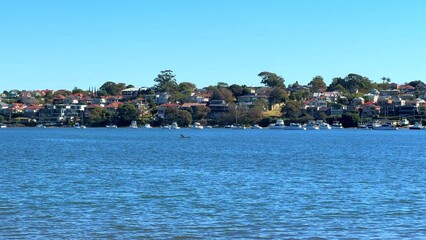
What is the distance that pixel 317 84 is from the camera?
623ft

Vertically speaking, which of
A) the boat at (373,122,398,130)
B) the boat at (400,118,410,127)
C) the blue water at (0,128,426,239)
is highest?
the boat at (400,118,410,127)

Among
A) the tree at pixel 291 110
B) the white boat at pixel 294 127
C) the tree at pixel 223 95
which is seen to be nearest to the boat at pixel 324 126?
the white boat at pixel 294 127

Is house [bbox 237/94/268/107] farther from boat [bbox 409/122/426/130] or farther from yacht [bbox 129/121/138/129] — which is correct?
boat [bbox 409/122/426/130]

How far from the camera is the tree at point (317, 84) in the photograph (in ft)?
619

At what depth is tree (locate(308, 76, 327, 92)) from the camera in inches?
7426

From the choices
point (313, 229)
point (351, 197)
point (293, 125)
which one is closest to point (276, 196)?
point (351, 197)

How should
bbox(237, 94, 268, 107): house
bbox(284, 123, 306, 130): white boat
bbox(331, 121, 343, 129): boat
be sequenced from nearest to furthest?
bbox(284, 123, 306, 130): white boat < bbox(331, 121, 343, 129): boat < bbox(237, 94, 268, 107): house

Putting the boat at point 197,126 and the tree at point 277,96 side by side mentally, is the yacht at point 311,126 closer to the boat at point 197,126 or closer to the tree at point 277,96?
the boat at point 197,126

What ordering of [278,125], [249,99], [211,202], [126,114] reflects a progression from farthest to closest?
[249,99] < [126,114] < [278,125] < [211,202]

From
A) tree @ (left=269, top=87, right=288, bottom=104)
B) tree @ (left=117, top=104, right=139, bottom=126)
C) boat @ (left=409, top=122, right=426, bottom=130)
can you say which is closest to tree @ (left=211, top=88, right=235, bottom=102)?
tree @ (left=269, top=87, right=288, bottom=104)

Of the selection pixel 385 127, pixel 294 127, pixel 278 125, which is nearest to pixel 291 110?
pixel 278 125

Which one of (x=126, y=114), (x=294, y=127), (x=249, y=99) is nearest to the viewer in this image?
(x=294, y=127)

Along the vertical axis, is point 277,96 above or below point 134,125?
above

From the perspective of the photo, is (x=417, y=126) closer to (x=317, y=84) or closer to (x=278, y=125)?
(x=278, y=125)
